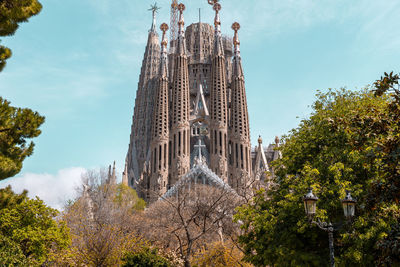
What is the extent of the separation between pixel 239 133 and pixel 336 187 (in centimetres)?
4154

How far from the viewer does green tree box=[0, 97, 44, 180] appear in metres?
10.2

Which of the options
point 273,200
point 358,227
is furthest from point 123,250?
point 358,227

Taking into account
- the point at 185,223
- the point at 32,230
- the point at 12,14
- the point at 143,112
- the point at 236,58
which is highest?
the point at 236,58

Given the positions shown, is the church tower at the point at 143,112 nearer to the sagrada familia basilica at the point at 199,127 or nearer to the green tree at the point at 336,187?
the sagrada familia basilica at the point at 199,127

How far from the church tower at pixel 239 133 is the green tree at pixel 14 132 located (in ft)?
133

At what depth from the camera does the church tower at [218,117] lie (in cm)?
5225

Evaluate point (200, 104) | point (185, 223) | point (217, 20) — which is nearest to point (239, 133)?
point (200, 104)

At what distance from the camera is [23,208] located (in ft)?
59.8

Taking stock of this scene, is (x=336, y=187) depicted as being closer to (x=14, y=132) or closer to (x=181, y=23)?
(x=14, y=132)

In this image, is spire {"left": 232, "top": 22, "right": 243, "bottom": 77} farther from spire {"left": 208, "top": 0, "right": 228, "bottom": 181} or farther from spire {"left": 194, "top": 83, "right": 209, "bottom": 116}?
A: spire {"left": 194, "top": 83, "right": 209, "bottom": 116}

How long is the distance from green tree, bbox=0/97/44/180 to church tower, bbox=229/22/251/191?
1599 inches

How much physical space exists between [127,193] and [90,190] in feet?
32.0

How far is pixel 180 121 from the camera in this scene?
54156mm

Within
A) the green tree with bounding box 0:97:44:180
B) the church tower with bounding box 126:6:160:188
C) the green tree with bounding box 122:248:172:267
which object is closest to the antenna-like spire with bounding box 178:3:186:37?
the church tower with bounding box 126:6:160:188
